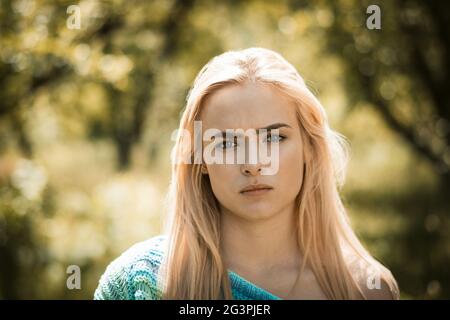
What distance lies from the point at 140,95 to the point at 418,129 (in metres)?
2.56

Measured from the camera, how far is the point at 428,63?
545 centimetres

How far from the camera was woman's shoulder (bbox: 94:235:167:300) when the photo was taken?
1.74m

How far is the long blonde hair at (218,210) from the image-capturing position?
5.75ft

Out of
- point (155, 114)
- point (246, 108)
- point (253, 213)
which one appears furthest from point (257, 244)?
point (155, 114)

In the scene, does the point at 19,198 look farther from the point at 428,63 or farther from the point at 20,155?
the point at 428,63

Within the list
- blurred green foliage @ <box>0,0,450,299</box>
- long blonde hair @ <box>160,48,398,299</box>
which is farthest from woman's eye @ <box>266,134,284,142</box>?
blurred green foliage @ <box>0,0,450,299</box>

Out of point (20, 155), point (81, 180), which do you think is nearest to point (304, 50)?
point (81, 180)

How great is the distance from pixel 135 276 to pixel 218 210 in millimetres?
312

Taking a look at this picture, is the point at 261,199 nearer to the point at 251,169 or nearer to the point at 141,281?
the point at 251,169

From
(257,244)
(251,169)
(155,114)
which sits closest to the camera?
(251,169)

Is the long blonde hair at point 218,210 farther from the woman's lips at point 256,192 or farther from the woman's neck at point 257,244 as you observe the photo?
the woman's lips at point 256,192

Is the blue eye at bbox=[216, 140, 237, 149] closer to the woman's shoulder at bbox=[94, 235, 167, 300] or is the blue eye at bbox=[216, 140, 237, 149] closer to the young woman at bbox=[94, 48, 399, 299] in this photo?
the young woman at bbox=[94, 48, 399, 299]

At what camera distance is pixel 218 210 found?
6.16 ft

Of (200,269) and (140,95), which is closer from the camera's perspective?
(200,269)
